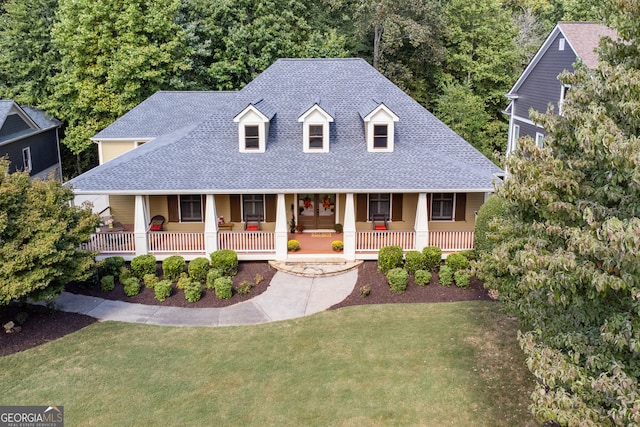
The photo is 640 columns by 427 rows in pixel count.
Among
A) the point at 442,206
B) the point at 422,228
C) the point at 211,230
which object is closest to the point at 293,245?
the point at 211,230

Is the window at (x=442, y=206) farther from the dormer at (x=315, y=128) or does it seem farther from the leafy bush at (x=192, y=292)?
the leafy bush at (x=192, y=292)

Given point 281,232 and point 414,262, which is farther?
point 281,232

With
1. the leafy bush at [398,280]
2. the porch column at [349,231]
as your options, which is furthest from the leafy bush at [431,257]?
the porch column at [349,231]

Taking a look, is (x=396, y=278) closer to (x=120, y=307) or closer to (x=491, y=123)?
(x=120, y=307)

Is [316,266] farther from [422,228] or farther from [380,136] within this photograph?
[380,136]

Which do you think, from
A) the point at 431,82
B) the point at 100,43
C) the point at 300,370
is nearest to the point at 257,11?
the point at 100,43

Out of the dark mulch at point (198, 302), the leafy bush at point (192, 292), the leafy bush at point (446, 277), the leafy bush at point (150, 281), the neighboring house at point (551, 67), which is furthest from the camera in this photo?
the neighboring house at point (551, 67)
